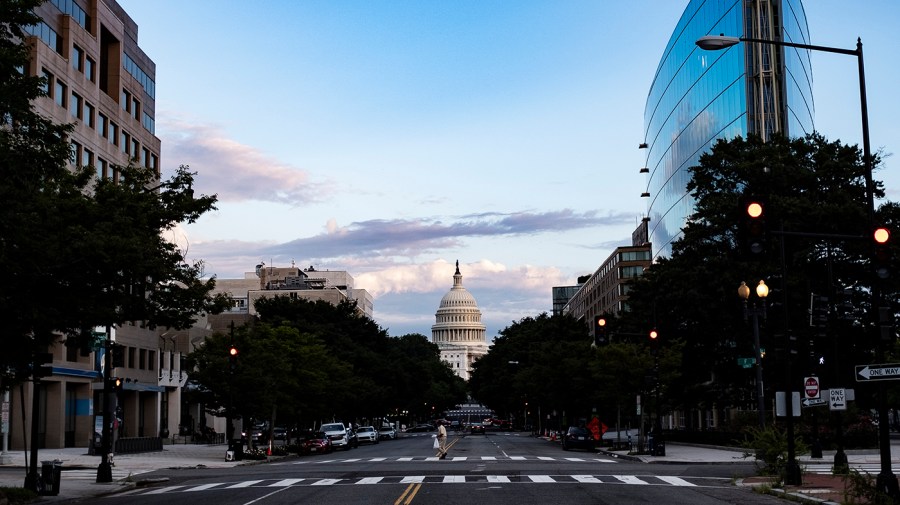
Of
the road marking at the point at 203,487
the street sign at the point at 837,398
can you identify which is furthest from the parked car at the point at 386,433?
the street sign at the point at 837,398

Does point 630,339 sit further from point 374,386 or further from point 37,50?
point 37,50

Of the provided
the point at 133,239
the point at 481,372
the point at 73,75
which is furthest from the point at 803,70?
the point at 481,372

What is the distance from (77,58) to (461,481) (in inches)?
2007

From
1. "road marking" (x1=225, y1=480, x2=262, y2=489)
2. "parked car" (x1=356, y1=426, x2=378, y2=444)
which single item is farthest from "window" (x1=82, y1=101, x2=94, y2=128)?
"road marking" (x1=225, y1=480, x2=262, y2=489)

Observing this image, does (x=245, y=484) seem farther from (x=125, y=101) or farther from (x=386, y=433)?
(x=386, y=433)

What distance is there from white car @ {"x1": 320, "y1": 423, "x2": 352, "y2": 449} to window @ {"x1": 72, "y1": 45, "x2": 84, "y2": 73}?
29604 millimetres

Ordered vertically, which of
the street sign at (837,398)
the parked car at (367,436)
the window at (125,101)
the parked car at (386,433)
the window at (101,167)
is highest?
the window at (125,101)

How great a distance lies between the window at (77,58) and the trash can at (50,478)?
154ft

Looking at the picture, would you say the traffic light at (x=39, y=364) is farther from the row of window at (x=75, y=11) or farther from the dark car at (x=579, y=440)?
the row of window at (x=75, y=11)

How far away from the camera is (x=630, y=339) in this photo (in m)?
78.7

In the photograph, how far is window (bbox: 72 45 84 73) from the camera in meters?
68.2

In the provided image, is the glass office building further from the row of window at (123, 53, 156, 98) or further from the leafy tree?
the row of window at (123, 53, 156, 98)

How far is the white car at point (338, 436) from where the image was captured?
69.7m

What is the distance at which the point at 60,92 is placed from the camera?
215ft
